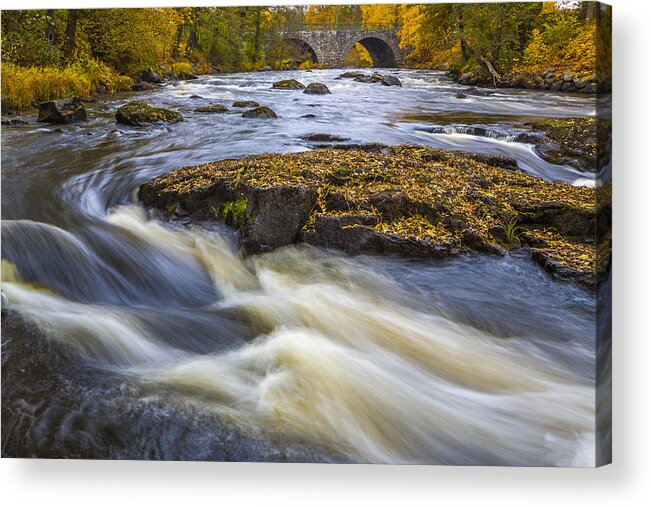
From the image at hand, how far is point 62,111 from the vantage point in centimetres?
327

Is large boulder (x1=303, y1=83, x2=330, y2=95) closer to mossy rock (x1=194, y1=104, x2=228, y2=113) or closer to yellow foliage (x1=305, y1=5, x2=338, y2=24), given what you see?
yellow foliage (x1=305, y1=5, x2=338, y2=24)

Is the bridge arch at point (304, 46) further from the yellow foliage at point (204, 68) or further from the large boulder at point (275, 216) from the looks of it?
the large boulder at point (275, 216)

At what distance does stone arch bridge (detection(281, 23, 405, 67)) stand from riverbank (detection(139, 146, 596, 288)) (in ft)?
1.63

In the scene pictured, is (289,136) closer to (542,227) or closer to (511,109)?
(511,109)

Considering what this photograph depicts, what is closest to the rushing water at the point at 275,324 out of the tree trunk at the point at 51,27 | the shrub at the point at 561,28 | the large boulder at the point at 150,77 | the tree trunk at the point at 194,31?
the large boulder at the point at 150,77

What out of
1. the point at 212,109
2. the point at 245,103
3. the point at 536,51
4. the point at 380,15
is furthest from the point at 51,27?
the point at 536,51

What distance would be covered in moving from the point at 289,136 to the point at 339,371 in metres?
1.29

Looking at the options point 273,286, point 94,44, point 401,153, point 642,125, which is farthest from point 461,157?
point 94,44

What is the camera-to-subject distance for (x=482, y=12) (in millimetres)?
2859

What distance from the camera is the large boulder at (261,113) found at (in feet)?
10.5

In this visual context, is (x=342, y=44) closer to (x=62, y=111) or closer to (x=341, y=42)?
(x=341, y=42)

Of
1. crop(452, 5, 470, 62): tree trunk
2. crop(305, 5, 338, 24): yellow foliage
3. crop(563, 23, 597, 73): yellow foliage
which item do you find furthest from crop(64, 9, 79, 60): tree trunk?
crop(563, 23, 597, 73): yellow foliage

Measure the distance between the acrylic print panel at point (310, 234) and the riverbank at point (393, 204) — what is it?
1 cm

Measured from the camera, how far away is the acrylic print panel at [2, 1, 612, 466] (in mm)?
2670
